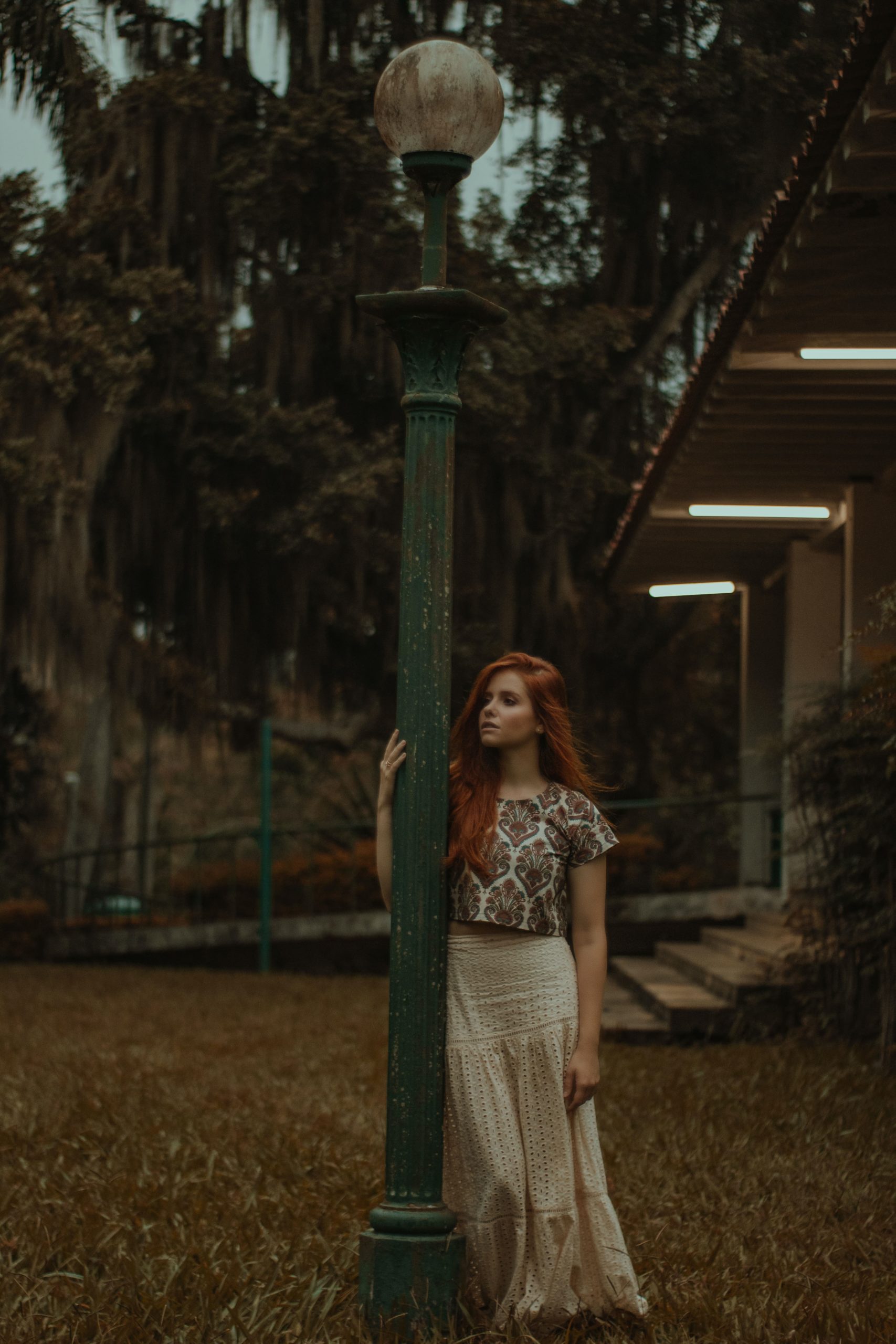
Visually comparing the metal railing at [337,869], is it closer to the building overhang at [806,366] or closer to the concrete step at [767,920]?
the concrete step at [767,920]

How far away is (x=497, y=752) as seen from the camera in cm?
432

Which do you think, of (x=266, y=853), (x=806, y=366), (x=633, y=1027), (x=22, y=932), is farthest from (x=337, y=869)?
(x=806, y=366)

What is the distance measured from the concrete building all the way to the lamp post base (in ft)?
9.27

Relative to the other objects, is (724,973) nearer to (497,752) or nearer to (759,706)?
(759,706)

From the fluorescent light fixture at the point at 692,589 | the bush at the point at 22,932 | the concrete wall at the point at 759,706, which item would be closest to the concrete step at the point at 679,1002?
the concrete wall at the point at 759,706

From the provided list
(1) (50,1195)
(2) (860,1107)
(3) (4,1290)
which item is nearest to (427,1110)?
(3) (4,1290)

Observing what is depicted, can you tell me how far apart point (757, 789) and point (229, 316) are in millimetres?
7397

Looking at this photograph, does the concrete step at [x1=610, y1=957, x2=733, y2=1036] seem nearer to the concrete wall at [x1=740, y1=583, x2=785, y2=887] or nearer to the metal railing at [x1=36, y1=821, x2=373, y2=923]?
the concrete wall at [x1=740, y1=583, x2=785, y2=887]

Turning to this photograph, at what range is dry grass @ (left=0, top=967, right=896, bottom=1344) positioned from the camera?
13.7ft

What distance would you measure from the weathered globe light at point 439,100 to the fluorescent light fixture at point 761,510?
7.67 metres

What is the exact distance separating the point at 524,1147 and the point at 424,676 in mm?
1141

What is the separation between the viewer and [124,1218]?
208 inches

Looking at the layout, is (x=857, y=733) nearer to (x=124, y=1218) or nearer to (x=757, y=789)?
(x=124, y=1218)

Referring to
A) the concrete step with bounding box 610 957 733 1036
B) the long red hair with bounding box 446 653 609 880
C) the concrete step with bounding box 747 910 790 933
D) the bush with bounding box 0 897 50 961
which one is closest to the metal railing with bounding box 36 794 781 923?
the bush with bounding box 0 897 50 961
